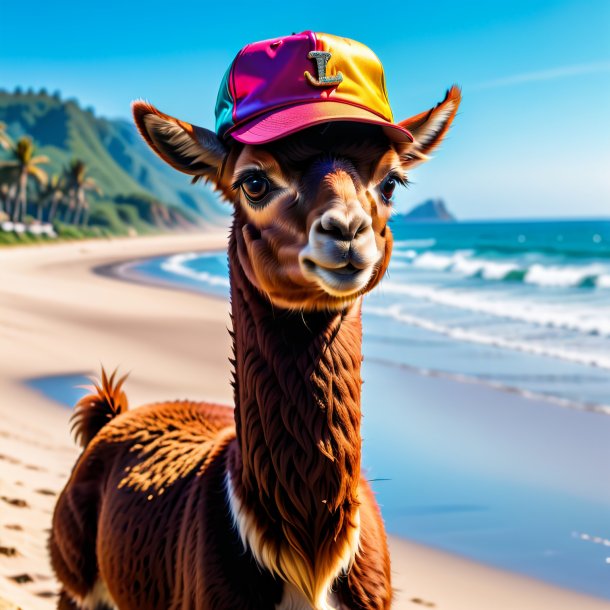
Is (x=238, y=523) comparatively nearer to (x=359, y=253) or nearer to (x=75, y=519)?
(x=359, y=253)

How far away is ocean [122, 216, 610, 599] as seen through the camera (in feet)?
16.1

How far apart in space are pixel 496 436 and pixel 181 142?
588cm

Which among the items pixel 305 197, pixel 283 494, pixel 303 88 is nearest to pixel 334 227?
pixel 305 197

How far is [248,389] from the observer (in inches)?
79.1

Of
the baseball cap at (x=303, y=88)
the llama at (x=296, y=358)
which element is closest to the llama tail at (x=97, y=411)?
the llama at (x=296, y=358)

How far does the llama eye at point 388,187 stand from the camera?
2.05 meters

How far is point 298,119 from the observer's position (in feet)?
6.13

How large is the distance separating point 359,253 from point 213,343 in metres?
10.2

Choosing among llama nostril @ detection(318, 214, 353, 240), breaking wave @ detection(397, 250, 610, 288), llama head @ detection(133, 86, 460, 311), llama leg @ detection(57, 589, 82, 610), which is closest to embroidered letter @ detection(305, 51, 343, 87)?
llama head @ detection(133, 86, 460, 311)

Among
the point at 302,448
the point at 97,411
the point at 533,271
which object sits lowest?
the point at 97,411

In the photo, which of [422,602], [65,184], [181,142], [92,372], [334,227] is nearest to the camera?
[334,227]

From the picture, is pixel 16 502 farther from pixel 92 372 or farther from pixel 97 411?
pixel 92 372

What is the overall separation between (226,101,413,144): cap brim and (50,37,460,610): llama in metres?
0.03

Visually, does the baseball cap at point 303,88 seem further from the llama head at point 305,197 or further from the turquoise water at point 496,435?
the turquoise water at point 496,435
